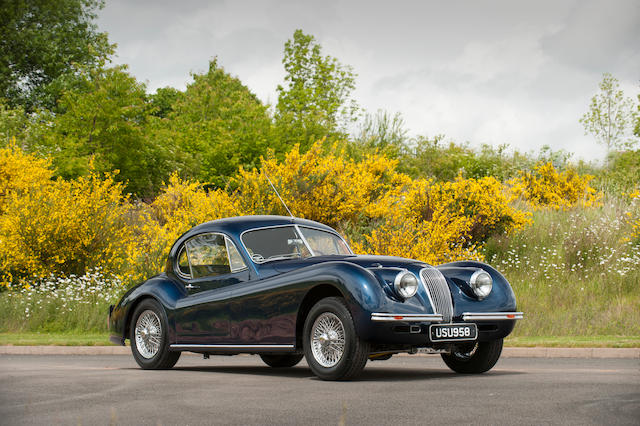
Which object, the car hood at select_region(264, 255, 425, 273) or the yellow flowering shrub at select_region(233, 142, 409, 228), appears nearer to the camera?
the car hood at select_region(264, 255, 425, 273)

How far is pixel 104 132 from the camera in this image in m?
33.1

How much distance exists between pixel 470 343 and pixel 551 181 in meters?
21.1

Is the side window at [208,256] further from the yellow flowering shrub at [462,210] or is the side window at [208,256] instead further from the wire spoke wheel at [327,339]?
the yellow flowering shrub at [462,210]

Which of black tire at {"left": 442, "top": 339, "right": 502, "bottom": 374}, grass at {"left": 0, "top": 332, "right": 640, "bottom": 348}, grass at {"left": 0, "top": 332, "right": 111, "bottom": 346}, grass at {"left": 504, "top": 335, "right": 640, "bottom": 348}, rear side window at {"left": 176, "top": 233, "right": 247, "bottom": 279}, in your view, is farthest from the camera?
grass at {"left": 0, "top": 332, "right": 111, "bottom": 346}

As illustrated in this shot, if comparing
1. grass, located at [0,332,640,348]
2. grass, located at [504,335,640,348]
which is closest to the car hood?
grass, located at [504,335,640,348]

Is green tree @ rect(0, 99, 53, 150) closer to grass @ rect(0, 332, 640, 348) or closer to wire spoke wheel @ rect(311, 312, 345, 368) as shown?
grass @ rect(0, 332, 640, 348)

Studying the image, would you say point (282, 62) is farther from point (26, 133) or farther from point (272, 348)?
point (272, 348)

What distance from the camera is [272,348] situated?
820 centimetres

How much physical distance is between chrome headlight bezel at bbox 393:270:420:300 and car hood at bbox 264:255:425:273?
1.09 feet

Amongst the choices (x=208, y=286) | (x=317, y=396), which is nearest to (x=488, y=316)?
(x=317, y=396)

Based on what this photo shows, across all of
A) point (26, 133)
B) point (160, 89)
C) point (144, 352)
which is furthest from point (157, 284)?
point (160, 89)

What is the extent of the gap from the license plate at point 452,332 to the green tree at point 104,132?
2487cm

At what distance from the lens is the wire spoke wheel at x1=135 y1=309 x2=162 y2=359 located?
959 centimetres

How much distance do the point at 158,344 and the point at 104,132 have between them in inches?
992
